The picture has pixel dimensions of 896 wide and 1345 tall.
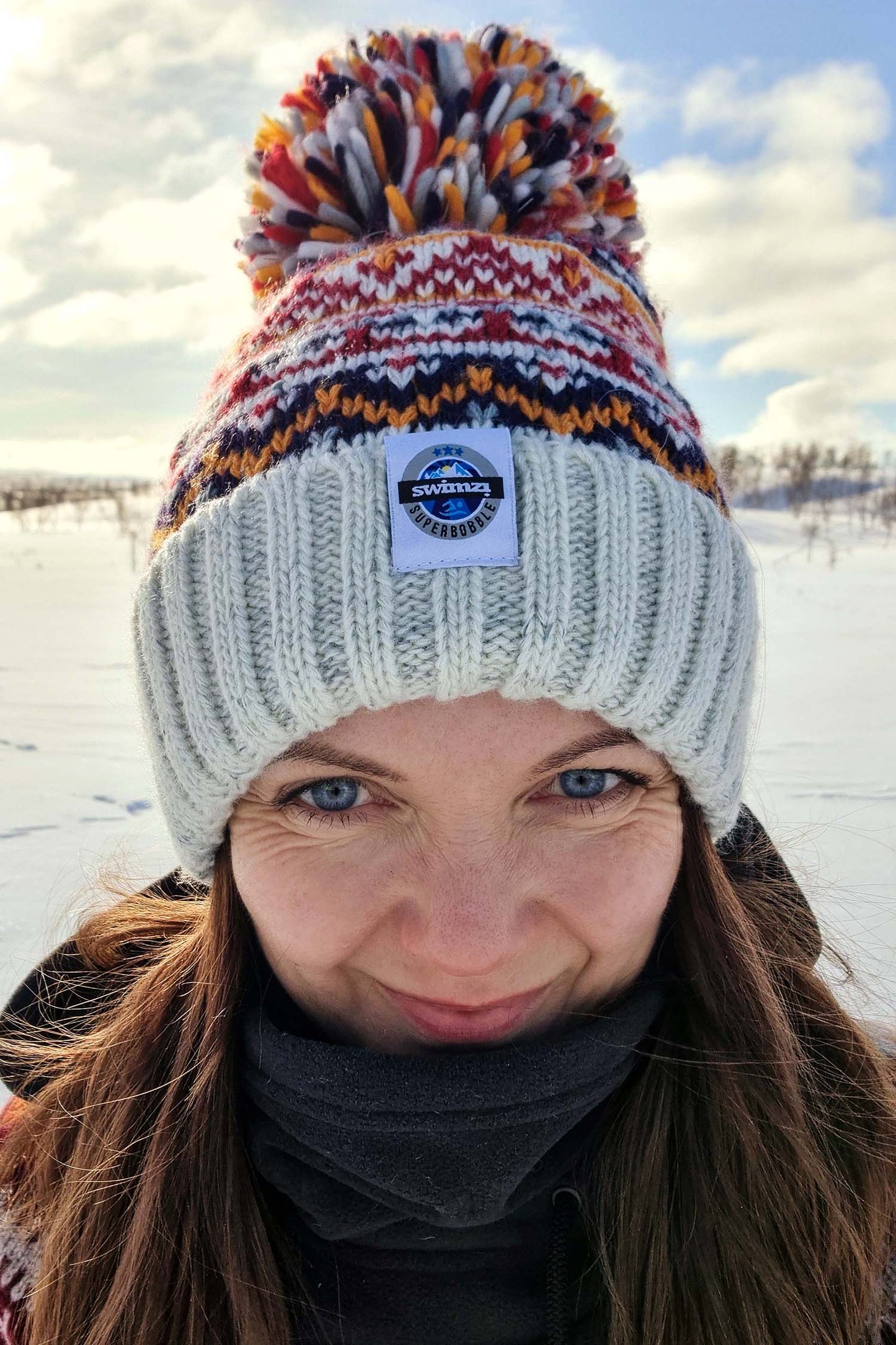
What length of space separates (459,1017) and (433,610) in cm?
52

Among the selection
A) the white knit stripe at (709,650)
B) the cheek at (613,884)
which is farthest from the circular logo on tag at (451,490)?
the cheek at (613,884)

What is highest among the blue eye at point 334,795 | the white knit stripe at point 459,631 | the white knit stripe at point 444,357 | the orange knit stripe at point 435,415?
the white knit stripe at point 444,357

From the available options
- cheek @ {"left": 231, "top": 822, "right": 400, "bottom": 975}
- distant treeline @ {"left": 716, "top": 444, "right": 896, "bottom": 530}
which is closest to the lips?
cheek @ {"left": 231, "top": 822, "right": 400, "bottom": 975}

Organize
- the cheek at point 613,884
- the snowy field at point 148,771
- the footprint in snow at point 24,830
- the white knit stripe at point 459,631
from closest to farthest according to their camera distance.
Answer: the white knit stripe at point 459,631
the cheek at point 613,884
the snowy field at point 148,771
the footprint in snow at point 24,830

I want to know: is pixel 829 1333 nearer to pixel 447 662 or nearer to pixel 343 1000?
pixel 343 1000

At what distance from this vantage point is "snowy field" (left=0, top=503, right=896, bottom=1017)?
2.12 m

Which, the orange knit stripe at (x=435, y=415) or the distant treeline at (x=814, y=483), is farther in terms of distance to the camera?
the distant treeline at (x=814, y=483)

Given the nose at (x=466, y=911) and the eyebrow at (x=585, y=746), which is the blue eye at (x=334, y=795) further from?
the eyebrow at (x=585, y=746)

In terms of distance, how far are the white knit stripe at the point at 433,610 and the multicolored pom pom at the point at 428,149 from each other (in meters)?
0.44

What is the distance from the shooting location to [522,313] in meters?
1.07

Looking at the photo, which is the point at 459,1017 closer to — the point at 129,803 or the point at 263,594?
the point at 263,594

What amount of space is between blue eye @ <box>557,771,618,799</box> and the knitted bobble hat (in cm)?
9

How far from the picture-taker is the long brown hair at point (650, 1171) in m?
1.11

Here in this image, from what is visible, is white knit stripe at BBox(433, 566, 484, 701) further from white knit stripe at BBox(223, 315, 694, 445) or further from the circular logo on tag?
white knit stripe at BBox(223, 315, 694, 445)
